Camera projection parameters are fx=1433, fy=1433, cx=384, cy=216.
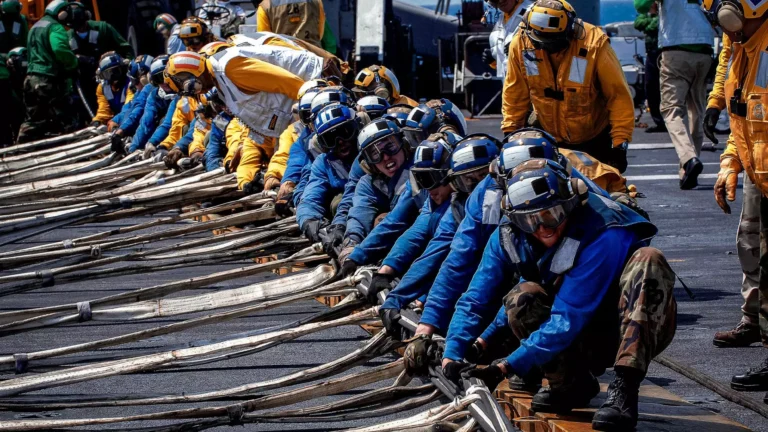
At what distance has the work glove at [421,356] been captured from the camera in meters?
5.57

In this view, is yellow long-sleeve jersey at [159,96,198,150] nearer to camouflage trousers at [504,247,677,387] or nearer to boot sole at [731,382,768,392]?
boot sole at [731,382,768,392]

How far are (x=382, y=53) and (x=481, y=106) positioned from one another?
254 centimetres

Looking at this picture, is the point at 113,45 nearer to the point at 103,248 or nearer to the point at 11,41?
the point at 11,41

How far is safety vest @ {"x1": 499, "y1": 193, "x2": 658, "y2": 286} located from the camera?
495 cm

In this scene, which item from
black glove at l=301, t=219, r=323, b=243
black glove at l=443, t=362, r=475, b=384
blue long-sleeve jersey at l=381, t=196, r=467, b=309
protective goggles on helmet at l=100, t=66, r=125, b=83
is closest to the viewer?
black glove at l=443, t=362, r=475, b=384

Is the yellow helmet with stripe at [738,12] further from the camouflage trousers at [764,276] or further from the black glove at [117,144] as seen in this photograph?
the black glove at [117,144]

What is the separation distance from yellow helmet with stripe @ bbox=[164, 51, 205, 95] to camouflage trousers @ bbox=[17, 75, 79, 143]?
28.4 feet

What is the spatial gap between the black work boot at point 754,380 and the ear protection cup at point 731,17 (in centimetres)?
133

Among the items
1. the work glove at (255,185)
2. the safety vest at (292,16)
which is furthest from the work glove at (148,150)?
the work glove at (255,185)

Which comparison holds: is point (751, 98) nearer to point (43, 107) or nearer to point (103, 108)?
point (103, 108)

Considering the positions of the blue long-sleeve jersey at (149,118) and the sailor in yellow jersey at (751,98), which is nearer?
the sailor in yellow jersey at (751,98)

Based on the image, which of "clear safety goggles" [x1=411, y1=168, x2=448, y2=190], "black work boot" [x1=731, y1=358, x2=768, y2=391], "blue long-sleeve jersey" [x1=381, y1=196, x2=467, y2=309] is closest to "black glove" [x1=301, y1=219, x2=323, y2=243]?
"clear safety goggles" [x1=411, y1=168, x2=448, y2=190]

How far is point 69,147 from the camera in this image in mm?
18469

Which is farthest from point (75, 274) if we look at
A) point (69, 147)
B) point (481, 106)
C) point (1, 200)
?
point (481, 106)
